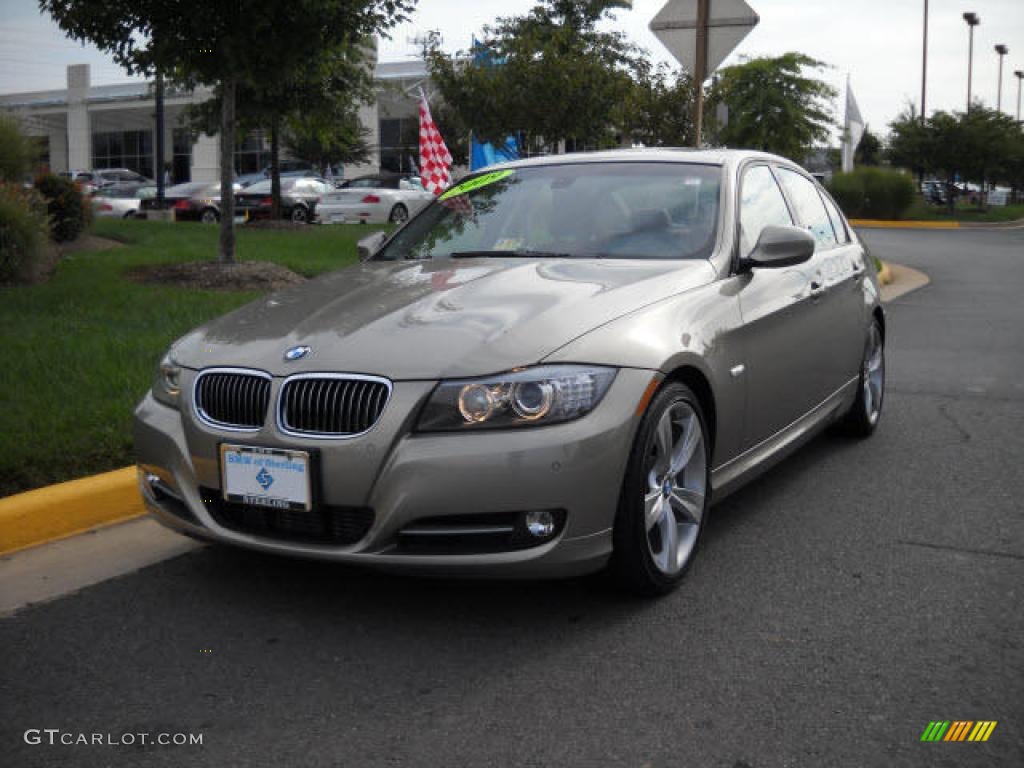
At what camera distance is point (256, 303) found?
14.7ft

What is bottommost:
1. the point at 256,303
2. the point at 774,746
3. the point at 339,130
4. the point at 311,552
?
the point at 774,746

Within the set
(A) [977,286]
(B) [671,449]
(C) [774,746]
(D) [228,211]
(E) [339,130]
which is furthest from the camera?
(E) [339,130]

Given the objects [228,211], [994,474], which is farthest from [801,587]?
[228,211]

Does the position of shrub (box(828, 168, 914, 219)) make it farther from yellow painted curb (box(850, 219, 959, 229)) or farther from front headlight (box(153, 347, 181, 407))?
front headlight (box(153, 347, 181, 407))

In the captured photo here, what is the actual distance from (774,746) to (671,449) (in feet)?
4.06

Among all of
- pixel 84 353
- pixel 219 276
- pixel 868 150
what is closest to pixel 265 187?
pixel 219 276

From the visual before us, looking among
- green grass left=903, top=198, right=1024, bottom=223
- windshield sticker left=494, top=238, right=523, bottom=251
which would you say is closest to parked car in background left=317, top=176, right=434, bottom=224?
green grass left=903, top=198, right=1024, bottom=223

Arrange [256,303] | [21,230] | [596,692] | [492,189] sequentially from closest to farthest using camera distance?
[596,692] < [256,303] < [492,189] < [21,230]

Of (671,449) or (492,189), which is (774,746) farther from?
(492,189)

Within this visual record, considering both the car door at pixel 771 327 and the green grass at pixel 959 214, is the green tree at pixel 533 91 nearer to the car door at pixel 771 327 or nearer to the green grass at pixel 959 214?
the car door at pixel 771 327

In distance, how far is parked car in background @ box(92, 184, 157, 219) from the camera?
2948cm

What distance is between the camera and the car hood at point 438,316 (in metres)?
3.55

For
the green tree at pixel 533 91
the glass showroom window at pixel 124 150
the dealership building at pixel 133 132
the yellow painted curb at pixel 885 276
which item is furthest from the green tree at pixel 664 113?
the glass showroom window at pixel 124 150

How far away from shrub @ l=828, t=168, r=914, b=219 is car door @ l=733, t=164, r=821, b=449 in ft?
112
